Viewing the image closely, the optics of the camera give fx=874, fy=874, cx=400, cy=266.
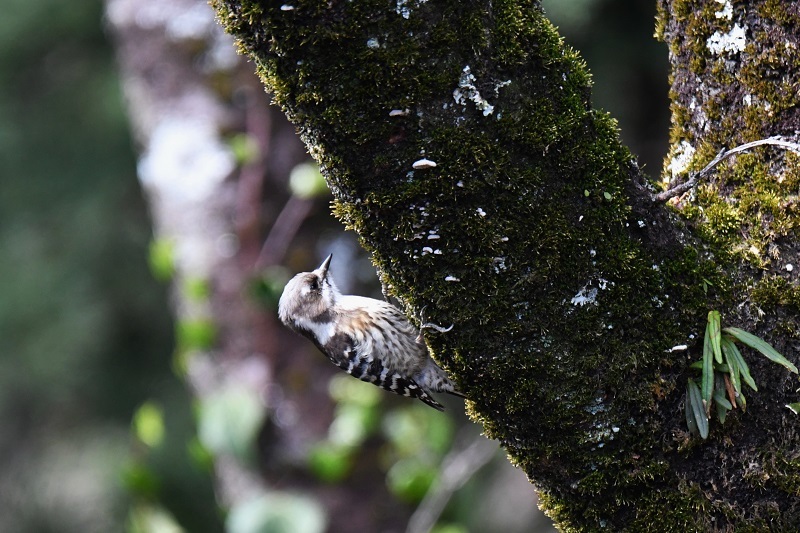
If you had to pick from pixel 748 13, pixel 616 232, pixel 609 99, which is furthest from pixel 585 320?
pixel 609 99

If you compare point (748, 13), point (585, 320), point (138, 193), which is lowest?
point (585, 320)

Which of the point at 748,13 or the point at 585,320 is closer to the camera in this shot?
the point at 585,320

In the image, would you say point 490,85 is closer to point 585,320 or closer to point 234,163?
point 585,320

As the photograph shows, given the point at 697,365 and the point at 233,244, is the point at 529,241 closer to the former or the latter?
the point at 697,365

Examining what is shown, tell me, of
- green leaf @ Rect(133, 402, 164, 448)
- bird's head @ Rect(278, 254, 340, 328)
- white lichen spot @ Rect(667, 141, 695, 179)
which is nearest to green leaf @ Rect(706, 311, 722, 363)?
white lichen spot @ Rect(667, 141, 695, 179)

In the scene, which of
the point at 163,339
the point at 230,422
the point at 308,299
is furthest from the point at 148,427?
the point at 163,339

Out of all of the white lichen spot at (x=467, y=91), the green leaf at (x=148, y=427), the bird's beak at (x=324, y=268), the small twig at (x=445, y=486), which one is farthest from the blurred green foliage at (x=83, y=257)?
the white lichen spot at (x=467, y=91)

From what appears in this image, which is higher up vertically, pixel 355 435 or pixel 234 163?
pixel 234 163

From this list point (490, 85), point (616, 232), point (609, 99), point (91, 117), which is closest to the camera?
point (490, 85)
